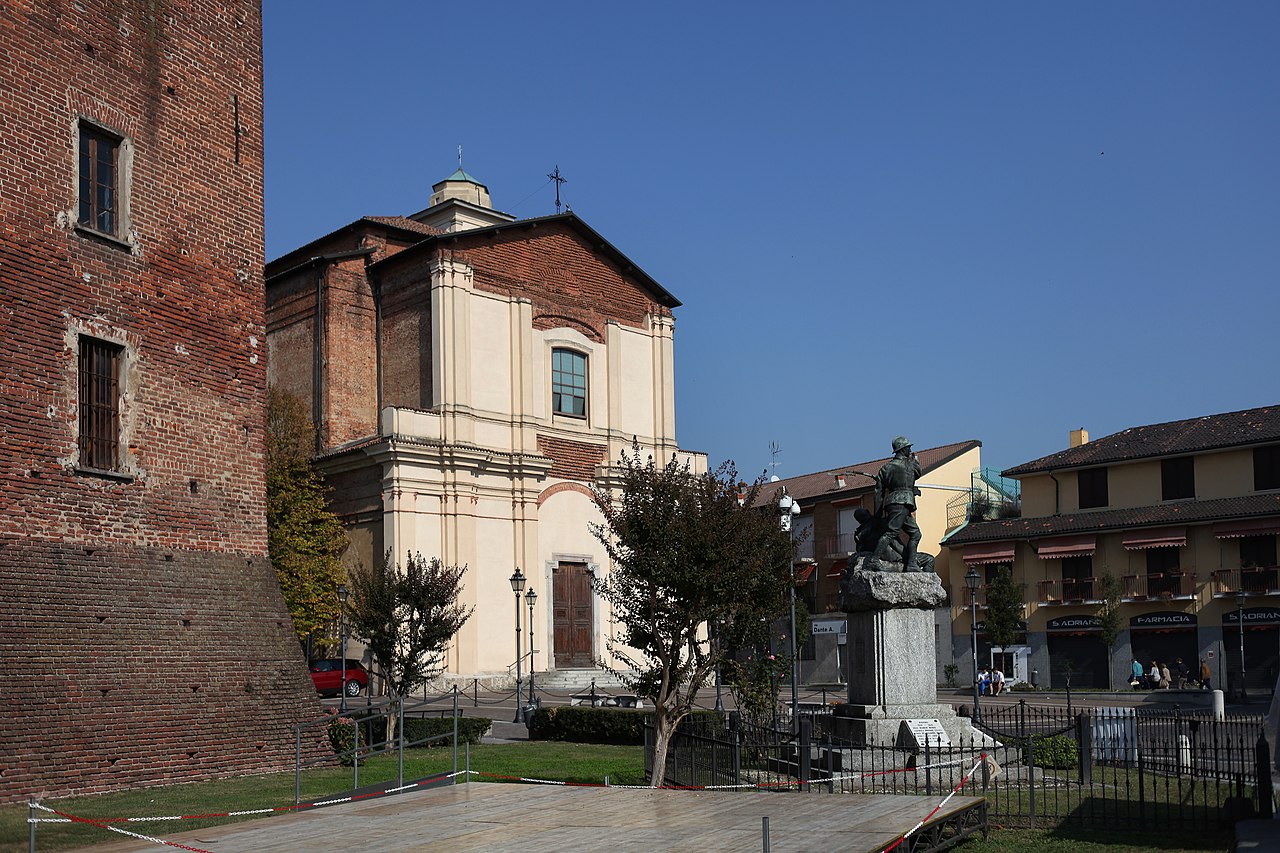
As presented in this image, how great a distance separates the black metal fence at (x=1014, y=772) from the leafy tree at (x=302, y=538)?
20.4 metres

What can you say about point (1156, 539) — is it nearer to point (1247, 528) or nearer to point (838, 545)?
point (1247, 528)

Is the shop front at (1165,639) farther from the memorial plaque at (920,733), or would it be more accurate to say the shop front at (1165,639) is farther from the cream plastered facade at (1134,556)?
the memorial plaque at (920,733)

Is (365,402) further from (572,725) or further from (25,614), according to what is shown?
(25,614)

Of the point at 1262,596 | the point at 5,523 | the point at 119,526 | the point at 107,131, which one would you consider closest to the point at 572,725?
the point at 119,526

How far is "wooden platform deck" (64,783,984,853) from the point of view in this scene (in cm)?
1078

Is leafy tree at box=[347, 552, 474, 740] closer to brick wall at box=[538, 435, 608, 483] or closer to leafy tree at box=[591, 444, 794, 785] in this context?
leafy tree at box=[591, 444, 794, 785]

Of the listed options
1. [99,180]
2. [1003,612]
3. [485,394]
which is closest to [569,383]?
[485,394]

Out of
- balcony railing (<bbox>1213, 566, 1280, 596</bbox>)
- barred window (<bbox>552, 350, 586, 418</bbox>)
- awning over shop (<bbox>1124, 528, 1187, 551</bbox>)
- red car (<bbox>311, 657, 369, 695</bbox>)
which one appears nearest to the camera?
red car (<bbox>311, 657, 369, 695</bbox>)

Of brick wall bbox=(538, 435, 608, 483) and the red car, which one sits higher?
brick wall bbox=(538, 435, 608, 483)

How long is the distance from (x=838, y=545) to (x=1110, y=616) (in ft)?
49.5

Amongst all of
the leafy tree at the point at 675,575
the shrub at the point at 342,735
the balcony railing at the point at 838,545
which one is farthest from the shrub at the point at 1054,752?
the balcony railing at the point at 838,545

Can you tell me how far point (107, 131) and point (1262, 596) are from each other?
4042 cm

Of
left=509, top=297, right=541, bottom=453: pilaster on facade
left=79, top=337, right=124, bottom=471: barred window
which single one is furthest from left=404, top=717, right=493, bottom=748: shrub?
left=509, top=297, right=541, bottom=453: pilaster on facade

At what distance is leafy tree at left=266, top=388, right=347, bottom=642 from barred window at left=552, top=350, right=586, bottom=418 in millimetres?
8186
